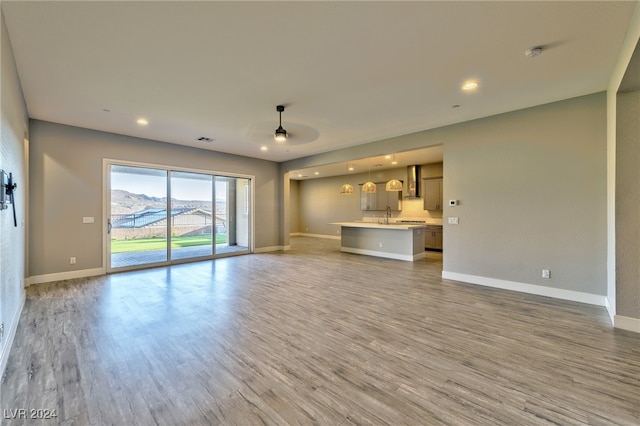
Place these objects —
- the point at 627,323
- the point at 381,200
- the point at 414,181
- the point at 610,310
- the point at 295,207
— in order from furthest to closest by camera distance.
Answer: the point at 295,207, the point at 381,200, the point at 414,181, the point at 610,310, the point at 627,323

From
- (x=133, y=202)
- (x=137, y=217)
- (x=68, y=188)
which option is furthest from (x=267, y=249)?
(x=68, y=188)

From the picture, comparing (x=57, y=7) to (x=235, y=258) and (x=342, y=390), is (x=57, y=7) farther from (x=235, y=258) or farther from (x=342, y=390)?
(x=235, y=258)

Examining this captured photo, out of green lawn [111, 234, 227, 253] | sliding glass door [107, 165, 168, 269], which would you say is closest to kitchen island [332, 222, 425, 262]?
green lawn [111, 234, 227, 253]

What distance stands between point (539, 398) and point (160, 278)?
222 inches

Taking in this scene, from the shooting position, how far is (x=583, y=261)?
3.87 m

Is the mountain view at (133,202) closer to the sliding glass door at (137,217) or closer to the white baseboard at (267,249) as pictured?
the sliding glass door at (137,217)

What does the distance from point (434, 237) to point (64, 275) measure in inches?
364

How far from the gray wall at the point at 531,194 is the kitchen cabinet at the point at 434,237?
12.2ft

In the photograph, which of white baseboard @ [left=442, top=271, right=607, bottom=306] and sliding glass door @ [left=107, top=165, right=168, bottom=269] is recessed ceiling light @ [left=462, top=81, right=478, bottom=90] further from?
sliding glass door @ [left=107, top=165, right=168, bottom=269]

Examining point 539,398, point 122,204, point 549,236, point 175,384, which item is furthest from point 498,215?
point 122,204

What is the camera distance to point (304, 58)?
2.86 meters

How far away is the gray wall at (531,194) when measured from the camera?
380cm

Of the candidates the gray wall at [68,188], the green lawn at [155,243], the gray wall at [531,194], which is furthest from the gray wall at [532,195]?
the gray wall at [68,188]

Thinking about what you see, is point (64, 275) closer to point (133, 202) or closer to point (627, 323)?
A: point (133, 202)
